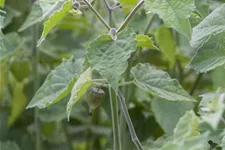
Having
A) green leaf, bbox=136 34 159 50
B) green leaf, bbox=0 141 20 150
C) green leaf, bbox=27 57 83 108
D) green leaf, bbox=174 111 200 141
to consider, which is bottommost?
green leaf, bbox=0 141 20 150

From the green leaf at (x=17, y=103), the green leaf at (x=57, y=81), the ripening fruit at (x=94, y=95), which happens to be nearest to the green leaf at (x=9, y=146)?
the green leaf at (x=17, y=103)

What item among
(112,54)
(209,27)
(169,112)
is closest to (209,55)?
(209,27)

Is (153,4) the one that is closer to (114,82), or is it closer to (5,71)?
(114,82)

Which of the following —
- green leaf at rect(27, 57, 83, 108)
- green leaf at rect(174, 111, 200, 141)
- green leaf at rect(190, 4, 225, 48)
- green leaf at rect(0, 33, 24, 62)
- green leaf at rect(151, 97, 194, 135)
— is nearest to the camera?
green leaf at rect(174, 111, 200, 141)

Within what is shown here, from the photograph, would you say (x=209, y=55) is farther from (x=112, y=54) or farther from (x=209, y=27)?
(x=112, y=54)

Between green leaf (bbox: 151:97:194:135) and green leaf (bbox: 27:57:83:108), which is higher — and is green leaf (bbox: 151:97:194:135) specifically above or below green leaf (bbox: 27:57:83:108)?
below

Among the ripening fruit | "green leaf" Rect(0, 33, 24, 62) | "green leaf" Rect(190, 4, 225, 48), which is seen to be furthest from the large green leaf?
"green leaf" Rect(0, 33, 24, 62)

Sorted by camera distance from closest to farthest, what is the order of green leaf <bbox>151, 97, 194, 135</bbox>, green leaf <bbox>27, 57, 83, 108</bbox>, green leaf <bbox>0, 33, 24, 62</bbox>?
green leaf <bbox>27, 57, 83, 108</bbox> → green leaf <bbox>151, 97, 194, 135</bbox> → green leaf <bbox>0, 33, 24, 62</bbox>

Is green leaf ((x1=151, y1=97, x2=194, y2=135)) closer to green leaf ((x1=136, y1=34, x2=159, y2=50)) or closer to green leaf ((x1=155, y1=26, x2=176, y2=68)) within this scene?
green leaf ((x1=155, y1=26, x2=176, y2=68))
